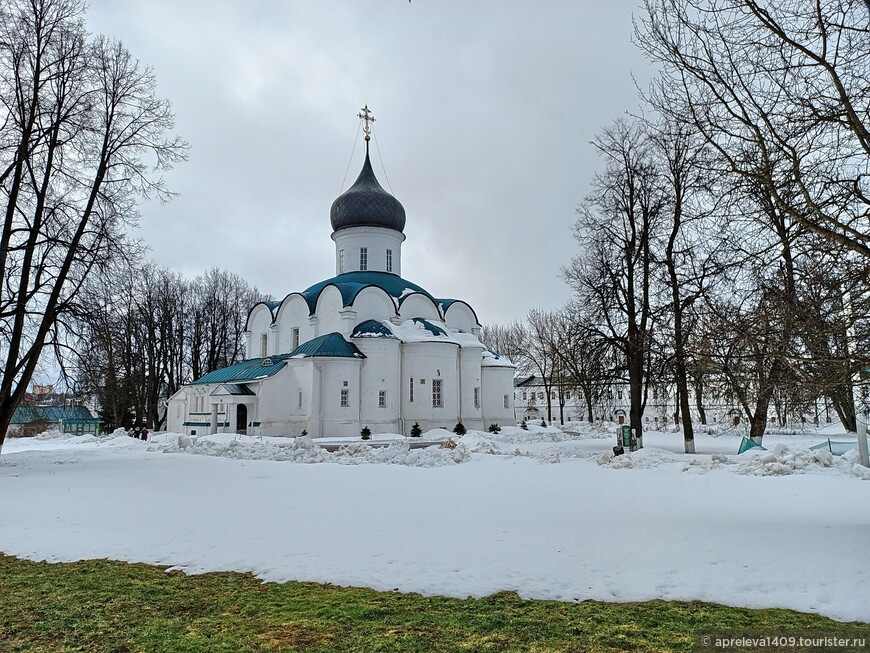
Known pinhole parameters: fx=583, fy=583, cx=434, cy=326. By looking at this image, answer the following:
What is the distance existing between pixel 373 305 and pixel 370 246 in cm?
530

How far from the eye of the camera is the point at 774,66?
6586 millimetres

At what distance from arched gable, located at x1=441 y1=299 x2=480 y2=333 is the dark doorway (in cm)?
1353

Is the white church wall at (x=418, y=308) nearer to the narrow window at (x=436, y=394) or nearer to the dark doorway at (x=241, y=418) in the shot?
the narrow window at (x=436, y=394)

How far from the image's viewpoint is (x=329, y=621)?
A: 4141 mm

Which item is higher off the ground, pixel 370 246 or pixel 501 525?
pixel 370 246

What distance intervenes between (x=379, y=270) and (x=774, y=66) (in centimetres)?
3092

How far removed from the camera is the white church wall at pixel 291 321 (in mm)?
34344

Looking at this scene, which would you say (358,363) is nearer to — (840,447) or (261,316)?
(261,316)

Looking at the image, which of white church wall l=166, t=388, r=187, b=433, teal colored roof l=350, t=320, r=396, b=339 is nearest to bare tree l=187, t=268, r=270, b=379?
white church wall l=166, t=388, r=187, b=433

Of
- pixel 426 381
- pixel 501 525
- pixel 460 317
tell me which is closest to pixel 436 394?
pixel 426 381

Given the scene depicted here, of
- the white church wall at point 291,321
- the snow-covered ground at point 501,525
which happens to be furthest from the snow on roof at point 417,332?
the snow-covered ground at point 501,525

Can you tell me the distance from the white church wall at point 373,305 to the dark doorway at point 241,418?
8227 millimetres

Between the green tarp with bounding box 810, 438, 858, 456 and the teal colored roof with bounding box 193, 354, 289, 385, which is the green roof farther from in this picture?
the green tarp with bounding box 810, 438, 858, 456

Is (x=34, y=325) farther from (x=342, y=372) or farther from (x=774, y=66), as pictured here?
(x=774, y=66)
